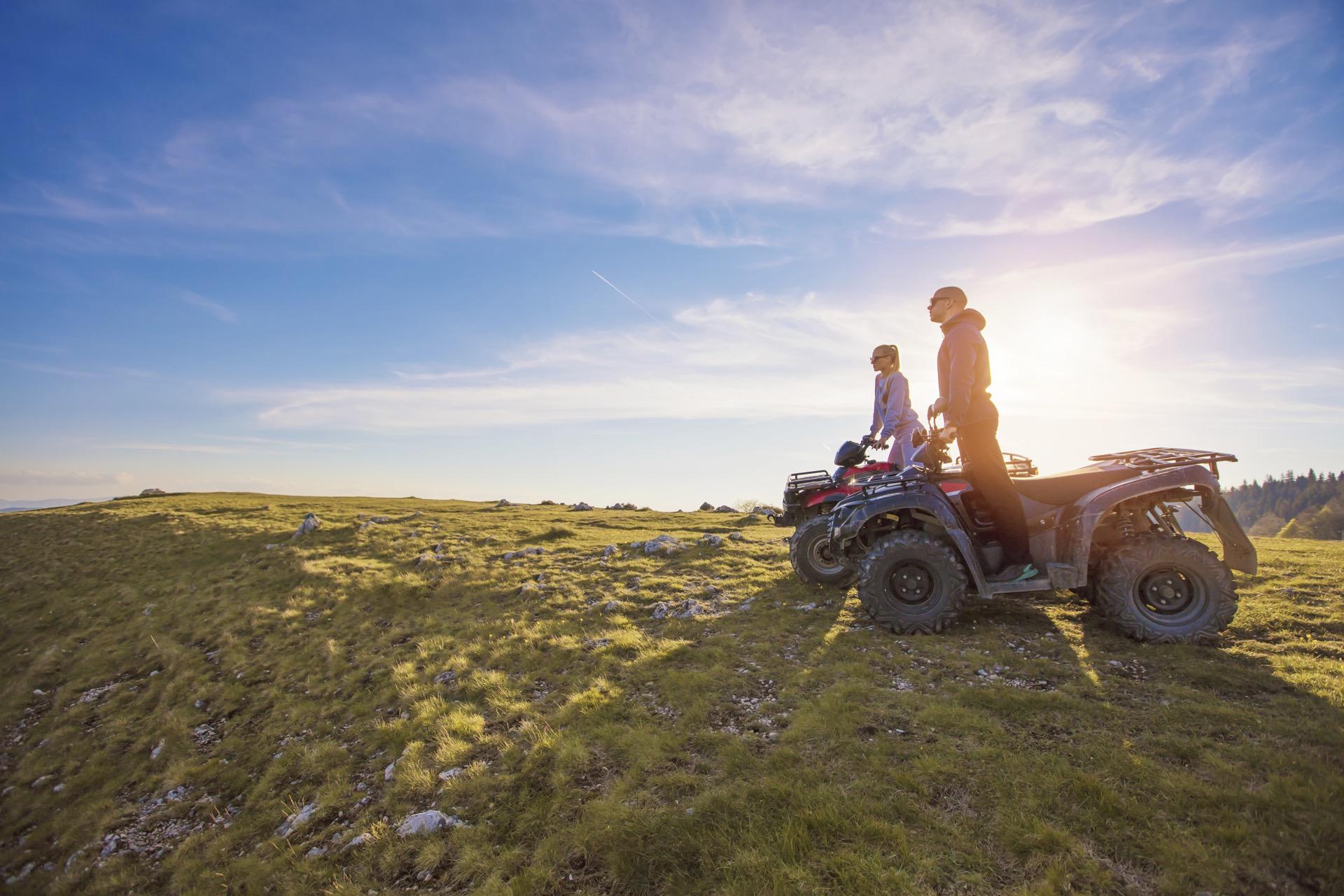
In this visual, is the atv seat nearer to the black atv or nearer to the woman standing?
the black atv

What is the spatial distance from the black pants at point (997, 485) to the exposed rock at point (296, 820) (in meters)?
9.04

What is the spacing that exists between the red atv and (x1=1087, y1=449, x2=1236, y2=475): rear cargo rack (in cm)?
379

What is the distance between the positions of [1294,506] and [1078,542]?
544 feet

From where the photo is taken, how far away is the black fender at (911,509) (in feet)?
24.1

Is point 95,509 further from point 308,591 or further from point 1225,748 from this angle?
point 1225,748

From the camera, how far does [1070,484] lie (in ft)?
24.0

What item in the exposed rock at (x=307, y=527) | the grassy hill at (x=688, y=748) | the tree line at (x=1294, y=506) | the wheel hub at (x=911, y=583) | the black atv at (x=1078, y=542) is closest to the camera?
the grassy hill at (x=688, y=748)

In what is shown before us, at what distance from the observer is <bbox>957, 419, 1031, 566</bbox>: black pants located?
7.30 m

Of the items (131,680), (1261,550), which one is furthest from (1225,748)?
(131,680)

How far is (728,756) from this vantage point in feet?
17.0

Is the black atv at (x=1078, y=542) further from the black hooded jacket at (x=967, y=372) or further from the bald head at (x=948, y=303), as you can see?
the bald head at (x=948, y=303)

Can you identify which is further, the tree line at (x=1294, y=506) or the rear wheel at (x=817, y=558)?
the tree line at (x=1294, y=506)

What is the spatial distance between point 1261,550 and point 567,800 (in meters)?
16.4

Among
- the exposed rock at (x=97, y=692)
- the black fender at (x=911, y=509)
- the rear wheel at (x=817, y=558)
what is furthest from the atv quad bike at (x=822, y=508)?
the exposed rock at (x=97, y=692)
